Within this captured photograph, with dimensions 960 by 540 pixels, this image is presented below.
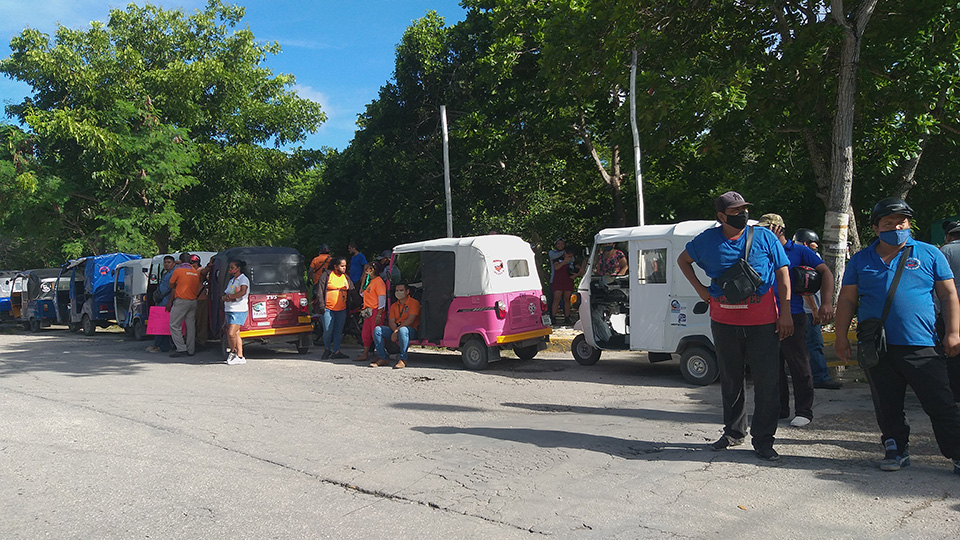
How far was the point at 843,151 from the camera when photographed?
11.3 m

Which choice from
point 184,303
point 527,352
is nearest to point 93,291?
point 184,303

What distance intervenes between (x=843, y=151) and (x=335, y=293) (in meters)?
8.64

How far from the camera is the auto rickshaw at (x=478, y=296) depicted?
35.3 ft

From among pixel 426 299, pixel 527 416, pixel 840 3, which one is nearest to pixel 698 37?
pixel 840 3

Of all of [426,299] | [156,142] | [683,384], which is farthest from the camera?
[156,142]

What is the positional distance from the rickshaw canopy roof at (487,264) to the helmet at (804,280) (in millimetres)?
4982

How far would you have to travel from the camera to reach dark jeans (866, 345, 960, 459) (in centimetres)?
473

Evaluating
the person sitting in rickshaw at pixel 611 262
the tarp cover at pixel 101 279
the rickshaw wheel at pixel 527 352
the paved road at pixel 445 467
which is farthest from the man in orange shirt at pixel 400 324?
the tarp cover at pixel 101 279

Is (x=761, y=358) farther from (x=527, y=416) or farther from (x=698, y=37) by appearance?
(x=698, y=37)

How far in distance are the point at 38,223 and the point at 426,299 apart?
68.0ft

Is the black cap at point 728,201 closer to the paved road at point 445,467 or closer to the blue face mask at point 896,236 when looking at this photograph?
the blue face mask at point 896,236

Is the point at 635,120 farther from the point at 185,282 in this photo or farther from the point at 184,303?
the point at 184,303

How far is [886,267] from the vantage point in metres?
4.94

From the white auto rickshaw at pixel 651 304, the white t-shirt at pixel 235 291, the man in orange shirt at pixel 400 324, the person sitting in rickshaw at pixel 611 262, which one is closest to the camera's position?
the white auto rickshaw at pixel 651 304
